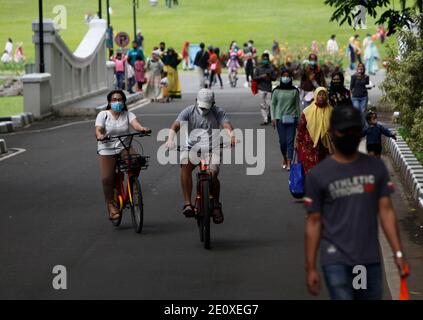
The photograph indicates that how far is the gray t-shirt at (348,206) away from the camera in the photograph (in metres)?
7.90

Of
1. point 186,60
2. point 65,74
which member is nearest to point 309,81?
point 65,74

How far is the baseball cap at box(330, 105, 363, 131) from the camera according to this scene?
798 centimetres

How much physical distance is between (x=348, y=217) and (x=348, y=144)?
0.44 metres

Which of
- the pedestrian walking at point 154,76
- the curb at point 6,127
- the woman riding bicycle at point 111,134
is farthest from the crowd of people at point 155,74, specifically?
the woman riding bicycle at point 111,134

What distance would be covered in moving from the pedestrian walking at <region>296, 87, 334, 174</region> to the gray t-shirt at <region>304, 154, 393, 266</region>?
790 centimetres

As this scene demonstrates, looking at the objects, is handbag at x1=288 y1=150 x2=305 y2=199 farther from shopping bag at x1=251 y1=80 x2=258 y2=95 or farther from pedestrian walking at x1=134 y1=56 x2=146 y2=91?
pedestrian walking at x1=134 y1=56 x2=146 y2=91

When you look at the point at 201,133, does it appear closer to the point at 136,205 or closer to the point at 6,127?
the point at 136,205

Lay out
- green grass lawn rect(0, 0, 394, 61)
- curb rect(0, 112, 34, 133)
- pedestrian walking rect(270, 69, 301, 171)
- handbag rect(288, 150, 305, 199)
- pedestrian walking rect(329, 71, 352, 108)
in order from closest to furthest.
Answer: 1. handbag rect(288, 150, 305, 199)
2. pedestrian walking rect(329, 71, 352, 108)
3. pedestrian walking rect(270, 69, 301, 171)
4. curb rect(0, 112, 34, 133)
5. green grass lawn rect(0, 0, 394, 61)

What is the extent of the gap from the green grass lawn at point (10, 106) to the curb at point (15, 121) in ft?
19.5

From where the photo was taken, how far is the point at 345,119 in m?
8.01

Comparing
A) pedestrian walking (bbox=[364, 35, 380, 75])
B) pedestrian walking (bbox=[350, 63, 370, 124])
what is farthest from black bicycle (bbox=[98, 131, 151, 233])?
pedestrian walking (bbox=[364, 35, 380, 75])

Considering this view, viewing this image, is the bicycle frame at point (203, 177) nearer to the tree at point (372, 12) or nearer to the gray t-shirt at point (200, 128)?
the gray t-shirt at point (200, 128)
